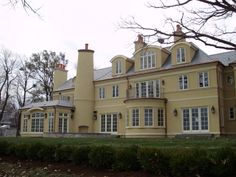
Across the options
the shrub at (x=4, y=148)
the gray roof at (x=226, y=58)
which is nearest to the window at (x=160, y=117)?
the gray roof at (x=226, y=58)

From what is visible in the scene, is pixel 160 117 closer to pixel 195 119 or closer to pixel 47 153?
pixel 195 119

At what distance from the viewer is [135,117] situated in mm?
29938

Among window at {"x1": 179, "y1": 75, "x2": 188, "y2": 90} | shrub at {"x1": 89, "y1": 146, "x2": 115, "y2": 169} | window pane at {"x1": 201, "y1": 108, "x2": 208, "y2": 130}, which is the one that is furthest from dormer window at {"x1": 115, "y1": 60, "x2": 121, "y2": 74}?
shrub at {"x1": 89, "y1": 146, "x2": 115, "y2": 169}

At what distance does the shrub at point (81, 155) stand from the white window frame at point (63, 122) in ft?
81.2

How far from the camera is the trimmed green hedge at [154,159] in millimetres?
7695

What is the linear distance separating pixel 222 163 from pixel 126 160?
2875 mm

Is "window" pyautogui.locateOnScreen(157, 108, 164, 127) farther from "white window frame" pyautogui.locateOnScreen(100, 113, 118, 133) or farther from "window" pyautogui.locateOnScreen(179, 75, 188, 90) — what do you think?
"white window frame" pyautogui.locateOnScreen(100, 113, 118, 133)

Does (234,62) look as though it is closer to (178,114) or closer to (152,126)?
(178,114)

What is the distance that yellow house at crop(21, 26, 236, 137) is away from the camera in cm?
2775

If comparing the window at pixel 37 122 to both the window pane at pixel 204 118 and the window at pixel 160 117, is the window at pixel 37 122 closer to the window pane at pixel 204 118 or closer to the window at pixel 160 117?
the window at pixel 160 117

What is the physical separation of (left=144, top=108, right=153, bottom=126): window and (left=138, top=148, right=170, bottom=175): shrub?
2055 centimetres

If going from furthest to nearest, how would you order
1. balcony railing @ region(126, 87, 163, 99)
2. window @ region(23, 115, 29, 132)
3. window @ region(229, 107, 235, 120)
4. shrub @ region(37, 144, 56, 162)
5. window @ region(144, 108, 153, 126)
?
window @ region(23, 115, 29, 132), balcony railing @ region(126, 87, 163, 99), window @ region(144, 108, 153, 126), window @ region(229, 107, 235, 120), shrub @ region(37, 144, 56, 162)

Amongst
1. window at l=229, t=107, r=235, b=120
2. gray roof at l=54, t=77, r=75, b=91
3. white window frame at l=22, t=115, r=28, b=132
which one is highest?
gray roof at l=54, t=77, r=75, b=91

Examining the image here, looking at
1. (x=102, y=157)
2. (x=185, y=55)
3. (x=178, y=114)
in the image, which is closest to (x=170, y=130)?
(x=178, y=114)
